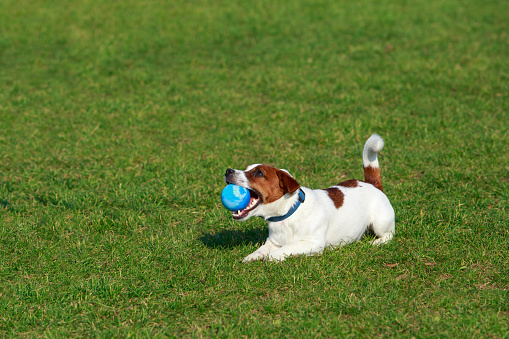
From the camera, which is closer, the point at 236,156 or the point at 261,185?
the point at 261,185

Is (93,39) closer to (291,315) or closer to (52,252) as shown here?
(52,252)

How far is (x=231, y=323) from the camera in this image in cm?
497

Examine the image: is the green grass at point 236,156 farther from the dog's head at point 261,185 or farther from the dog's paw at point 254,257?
the dog's head at point 261,185

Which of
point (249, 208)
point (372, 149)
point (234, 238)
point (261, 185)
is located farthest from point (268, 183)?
point (372, 149)

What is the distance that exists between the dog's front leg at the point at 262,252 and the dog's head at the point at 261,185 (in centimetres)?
42

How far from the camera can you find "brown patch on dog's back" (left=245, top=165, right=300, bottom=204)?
5902 millimetres

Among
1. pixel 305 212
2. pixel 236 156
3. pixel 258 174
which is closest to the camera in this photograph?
pixel 258 174

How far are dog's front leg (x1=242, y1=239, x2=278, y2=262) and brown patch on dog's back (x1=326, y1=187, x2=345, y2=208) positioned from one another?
2.65 feet

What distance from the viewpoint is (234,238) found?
6750 millimetres

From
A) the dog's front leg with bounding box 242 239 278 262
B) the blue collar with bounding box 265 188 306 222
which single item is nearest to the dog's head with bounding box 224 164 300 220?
the blue collar with bounding box 265 188 306 222

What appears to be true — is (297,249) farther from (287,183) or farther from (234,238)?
(234,238)

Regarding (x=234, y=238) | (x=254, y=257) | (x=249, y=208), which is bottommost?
(x=234, y=238)

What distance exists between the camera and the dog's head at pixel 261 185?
588 centimetres

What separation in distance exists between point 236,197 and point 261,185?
287 millimetres
